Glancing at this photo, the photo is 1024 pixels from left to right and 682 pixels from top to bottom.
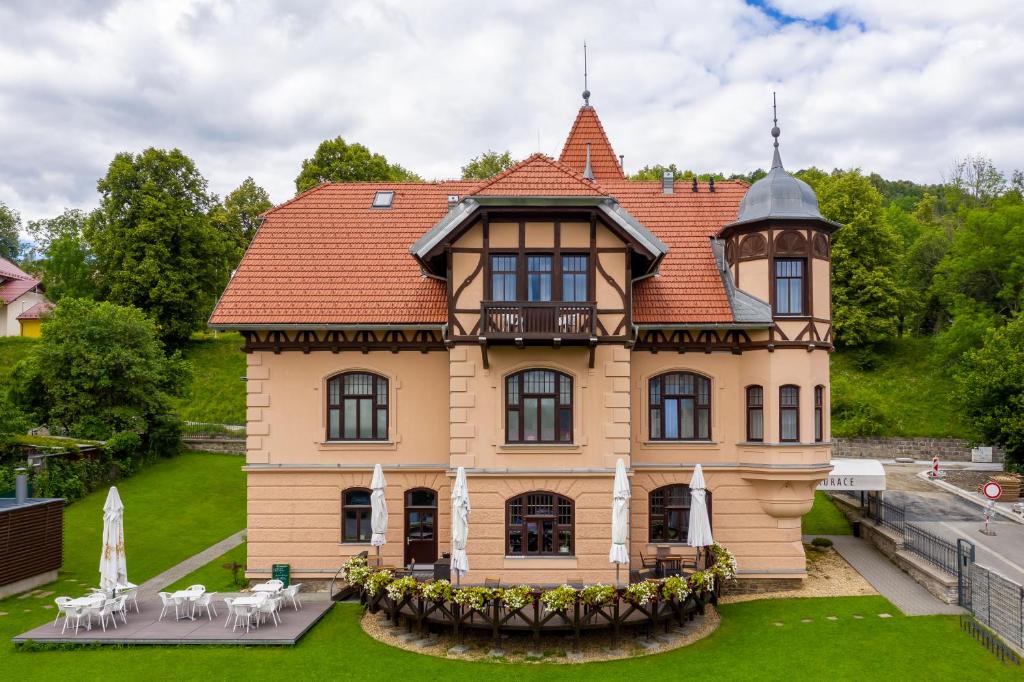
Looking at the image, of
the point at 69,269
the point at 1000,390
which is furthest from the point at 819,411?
the point at 69,269

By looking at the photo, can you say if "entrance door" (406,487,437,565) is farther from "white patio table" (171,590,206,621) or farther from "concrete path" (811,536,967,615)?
"concrete path" (811,536,967,615)

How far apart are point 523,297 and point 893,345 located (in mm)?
38285

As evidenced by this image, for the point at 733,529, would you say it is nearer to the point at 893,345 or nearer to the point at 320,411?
the point at 320,411

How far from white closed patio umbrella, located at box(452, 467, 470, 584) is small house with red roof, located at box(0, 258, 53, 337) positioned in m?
52.6

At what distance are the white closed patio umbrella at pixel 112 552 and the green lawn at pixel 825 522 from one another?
67.4 ft

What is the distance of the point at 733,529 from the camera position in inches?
730

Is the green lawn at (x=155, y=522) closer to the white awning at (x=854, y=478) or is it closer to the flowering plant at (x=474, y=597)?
the flowering plant at (x=474, y=597)

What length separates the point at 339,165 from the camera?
40438 mm

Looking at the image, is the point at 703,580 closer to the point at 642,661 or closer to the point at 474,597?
the point at 642,661

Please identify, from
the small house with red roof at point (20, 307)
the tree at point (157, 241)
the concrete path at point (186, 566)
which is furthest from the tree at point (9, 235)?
the concrete path at point (186, 566)

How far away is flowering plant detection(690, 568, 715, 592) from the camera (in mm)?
15383

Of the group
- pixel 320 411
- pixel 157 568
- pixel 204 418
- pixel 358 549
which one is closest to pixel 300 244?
pixel 320 411

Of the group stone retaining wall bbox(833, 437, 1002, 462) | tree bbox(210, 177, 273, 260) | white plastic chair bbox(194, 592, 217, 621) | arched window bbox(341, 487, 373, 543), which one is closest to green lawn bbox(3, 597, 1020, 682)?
white plastic chair bbox(194, 592, 217, 621)

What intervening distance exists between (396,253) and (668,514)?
10.7 meters
